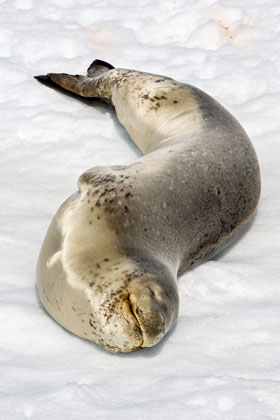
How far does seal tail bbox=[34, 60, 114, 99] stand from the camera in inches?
178

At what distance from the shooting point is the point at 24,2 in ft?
17.8

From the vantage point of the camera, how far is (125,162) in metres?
4.12

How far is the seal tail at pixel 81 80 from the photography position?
4531 mm

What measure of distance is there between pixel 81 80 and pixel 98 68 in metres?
0.16

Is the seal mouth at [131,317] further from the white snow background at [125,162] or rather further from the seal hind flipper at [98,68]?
the seal hind flipper at [98,68]

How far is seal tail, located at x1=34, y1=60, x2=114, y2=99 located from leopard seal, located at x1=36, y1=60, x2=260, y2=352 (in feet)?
1.86

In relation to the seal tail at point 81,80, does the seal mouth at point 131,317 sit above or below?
above

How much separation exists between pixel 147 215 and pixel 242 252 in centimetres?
70

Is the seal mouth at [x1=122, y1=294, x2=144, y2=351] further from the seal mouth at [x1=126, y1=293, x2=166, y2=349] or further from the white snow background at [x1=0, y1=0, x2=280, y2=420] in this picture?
the white snow background at [x1=0, y1=0, x2=280, y2=420]

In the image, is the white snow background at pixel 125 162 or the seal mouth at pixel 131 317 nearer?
the white snow background at pixel 125 162

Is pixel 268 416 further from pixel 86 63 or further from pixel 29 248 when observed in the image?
pixel 86 63

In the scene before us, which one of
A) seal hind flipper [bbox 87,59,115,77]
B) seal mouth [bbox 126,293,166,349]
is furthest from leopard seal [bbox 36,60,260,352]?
seal hind flipper [bbox 87,59,115,77]

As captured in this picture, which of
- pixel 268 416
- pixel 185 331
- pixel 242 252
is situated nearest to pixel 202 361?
pixel 185 331

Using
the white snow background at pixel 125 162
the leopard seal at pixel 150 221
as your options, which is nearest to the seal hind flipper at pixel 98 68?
the white snow background at pixel 125 162
